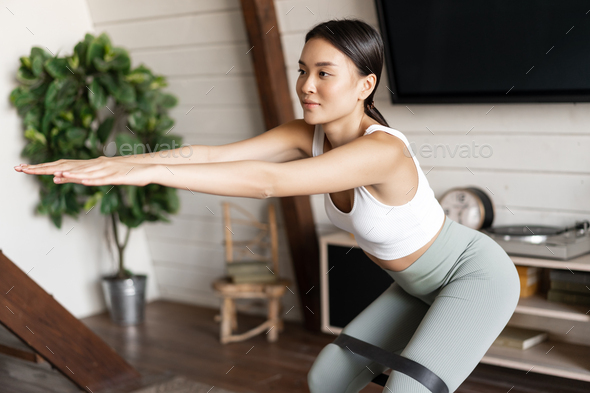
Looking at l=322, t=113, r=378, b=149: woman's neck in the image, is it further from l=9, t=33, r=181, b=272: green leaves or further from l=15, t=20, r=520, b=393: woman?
l=9, t=33, r=181, b=272: green leaves

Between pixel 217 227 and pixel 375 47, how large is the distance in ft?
7.66

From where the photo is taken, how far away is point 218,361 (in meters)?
2.86

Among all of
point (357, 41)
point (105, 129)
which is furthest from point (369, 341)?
point (105, 129)

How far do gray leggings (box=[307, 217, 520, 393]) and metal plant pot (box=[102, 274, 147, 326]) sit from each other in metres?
2.13

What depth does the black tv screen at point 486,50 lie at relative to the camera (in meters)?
2.22

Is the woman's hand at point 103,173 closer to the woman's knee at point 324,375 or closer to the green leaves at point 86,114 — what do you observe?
the woman's knee at point 324,375

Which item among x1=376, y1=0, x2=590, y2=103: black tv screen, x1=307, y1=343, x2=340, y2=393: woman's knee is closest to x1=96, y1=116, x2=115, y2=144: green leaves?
x1=376, y1=0, x2=590, y2=103: black tv screen

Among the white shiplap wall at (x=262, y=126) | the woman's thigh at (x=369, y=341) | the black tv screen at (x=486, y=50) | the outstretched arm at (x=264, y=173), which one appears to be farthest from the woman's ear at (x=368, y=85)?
the white shiplap wall at (x=262, y=126)

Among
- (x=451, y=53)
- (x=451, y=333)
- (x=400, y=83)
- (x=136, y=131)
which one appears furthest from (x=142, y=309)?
(x=451, y=333)

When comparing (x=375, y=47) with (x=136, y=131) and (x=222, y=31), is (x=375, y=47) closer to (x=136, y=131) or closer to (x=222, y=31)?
(x=222, y=31)

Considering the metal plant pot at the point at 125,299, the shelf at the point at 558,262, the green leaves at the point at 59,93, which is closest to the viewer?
the shelf at the point at 558,262

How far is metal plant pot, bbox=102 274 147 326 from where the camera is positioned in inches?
135

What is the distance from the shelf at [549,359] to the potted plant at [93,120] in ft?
6.20

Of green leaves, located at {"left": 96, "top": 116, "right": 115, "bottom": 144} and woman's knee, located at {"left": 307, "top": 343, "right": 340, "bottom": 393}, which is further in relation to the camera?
green leaves, located at {"left": 96, "top": 116, "right": 115, "bottom": 144}
